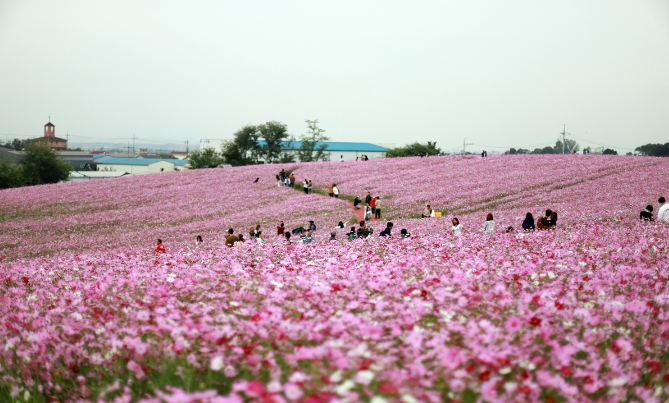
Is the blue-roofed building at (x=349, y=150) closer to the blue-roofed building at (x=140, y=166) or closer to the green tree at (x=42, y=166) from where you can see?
the blue-roofed building at (x=140, y=166)

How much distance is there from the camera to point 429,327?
6289mm

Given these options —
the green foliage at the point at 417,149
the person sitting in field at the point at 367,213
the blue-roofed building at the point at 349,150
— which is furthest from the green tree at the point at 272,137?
the person sitting in field at the point at 367,213

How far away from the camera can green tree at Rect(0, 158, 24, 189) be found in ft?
268

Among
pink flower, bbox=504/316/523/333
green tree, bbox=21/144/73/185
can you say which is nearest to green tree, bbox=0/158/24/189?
green tree, bbox=21/144/73/185

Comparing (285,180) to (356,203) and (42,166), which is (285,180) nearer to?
(356,203)

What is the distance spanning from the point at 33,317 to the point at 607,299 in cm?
819

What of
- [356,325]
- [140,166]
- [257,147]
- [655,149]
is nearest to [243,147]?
[257,147]

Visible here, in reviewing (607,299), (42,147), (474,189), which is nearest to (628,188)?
(474,189)

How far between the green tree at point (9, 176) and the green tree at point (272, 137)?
41.4 m

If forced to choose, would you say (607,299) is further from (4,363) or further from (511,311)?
(4,363)

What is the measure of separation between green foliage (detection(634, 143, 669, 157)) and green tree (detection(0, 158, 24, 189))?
108 metres

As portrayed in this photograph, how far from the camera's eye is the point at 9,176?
82.5m

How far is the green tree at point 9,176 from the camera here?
81.7 meters

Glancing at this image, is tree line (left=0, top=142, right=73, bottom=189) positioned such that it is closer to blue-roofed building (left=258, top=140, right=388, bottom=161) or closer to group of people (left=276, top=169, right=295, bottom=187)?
group of people (left=276, top=169, right=295, bottom=187)
